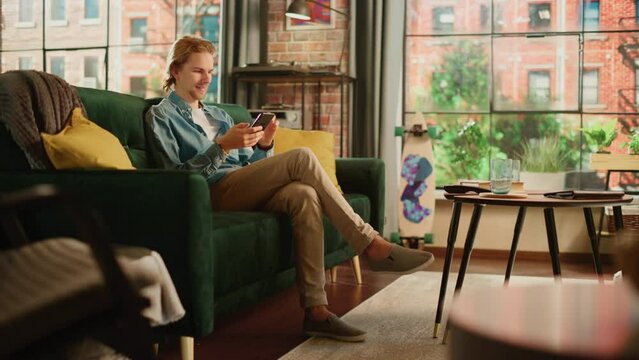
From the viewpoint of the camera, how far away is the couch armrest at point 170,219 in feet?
7.04

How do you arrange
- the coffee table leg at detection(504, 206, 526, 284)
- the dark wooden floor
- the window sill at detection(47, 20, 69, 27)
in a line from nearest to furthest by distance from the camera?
1. the dark wooden floor
2. the coffee table leg at detection(504, 206, 526, 284)
3. the window sill at detection(47, 20, 69, 27)

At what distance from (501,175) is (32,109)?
1.58m

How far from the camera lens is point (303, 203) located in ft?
9.43

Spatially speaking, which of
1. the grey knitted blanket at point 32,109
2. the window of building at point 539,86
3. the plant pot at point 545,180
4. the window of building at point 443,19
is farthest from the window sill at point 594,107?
the grey knitted blanket at point 32,109

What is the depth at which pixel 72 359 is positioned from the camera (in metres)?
1.39

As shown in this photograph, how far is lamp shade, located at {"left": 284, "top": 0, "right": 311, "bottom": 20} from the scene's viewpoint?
15.7 ft

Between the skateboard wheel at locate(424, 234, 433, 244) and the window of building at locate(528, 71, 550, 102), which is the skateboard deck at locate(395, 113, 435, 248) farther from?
the window of building at locate(528, 71, 550, 102)

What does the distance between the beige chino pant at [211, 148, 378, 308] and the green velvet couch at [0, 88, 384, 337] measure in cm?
9

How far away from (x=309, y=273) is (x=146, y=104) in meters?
1.05

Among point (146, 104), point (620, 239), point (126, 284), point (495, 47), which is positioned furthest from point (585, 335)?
point (495, 47)

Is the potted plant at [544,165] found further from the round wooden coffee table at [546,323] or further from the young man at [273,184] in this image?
the round wooden coffee table at [546,323]

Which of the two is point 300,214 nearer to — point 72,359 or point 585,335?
point 72,359

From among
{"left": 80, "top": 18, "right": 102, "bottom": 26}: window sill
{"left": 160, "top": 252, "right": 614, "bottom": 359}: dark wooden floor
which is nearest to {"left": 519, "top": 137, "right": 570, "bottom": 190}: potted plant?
{"left": 160, "top": 252, "right": 614, "bottom": 359}: dark wooden floor

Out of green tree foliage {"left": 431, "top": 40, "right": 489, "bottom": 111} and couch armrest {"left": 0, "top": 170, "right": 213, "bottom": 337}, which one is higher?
green tree foliage {"left": 431, "top": 40, "right": 489, "bottom": 111}
